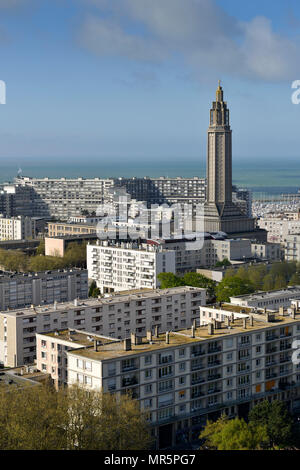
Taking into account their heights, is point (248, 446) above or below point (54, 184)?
below

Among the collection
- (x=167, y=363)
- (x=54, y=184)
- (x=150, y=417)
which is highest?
(x=54, y=184)

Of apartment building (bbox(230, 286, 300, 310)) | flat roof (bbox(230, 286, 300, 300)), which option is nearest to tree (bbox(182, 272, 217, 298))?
flat roof (bbox(230, 286, 300, 300))

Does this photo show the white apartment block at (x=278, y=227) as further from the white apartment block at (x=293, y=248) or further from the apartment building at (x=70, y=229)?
the apartment building at (x=70, y=229)

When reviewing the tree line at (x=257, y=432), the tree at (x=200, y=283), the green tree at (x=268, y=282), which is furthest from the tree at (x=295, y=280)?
the tree line at (x=257, y=432)

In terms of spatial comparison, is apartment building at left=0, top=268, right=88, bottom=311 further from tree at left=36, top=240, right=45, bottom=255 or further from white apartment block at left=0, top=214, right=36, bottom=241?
white apartment block at left=0, top=214, right=36, bottom=241

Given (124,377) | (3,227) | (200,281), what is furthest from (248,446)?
(3,227)

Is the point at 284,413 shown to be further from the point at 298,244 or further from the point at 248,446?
the point at 298,244

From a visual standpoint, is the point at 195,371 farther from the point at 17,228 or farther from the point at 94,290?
the point at 17,228
